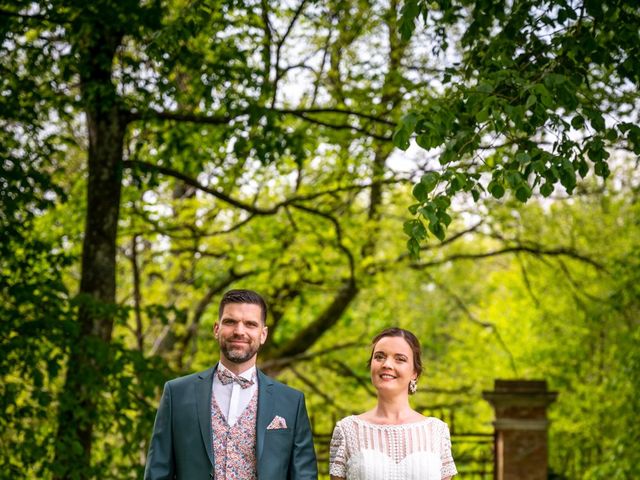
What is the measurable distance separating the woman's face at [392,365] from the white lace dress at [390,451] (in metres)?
0.16

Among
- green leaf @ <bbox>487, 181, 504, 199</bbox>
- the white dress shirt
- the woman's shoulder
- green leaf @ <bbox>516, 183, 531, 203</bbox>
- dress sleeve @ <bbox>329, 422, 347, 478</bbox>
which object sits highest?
green leaf @ <bbox>487, 181, 504, 199</bbox>

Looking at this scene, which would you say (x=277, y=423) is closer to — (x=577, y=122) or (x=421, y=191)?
(x=421, y=191)

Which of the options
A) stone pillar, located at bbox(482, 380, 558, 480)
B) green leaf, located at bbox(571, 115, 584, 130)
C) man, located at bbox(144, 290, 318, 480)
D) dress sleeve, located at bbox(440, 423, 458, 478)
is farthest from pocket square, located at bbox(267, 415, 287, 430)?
stone pillar, located at bbox(482, 380, 558, 480)

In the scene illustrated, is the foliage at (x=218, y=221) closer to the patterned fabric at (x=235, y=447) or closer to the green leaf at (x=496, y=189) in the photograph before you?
the green leaf at (x=496, y=189)

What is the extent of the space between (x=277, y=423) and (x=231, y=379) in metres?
0.24

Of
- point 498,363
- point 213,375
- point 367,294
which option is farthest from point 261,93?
point 498,363

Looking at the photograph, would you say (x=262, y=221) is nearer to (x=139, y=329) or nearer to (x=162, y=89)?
(x=139, y=329)

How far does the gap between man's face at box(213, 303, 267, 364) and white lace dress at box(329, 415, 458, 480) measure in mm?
500

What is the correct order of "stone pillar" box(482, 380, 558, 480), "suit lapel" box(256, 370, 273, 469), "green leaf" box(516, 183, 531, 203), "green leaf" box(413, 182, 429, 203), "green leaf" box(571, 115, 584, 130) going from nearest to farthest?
"suit lapel" box(256, 370, 273, 469) → "green leaf" box(413, 182, 429, 203) → "green leaf" box(516, 183, 531, 203) → "green leaf" box(571, 115, 584, 130) → "stone pillar" box(482, 380, 558, 480)

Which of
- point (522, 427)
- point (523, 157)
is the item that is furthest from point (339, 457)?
point (522, 427)

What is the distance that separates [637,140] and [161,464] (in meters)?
2.73

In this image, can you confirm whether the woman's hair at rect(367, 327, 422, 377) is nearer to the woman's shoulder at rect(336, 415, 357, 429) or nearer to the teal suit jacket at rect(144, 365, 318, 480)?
the woman's shoulder at rect(336, 415, 357, 429)

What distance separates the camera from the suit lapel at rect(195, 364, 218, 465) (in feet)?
10.9

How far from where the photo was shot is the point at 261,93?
7.61m
